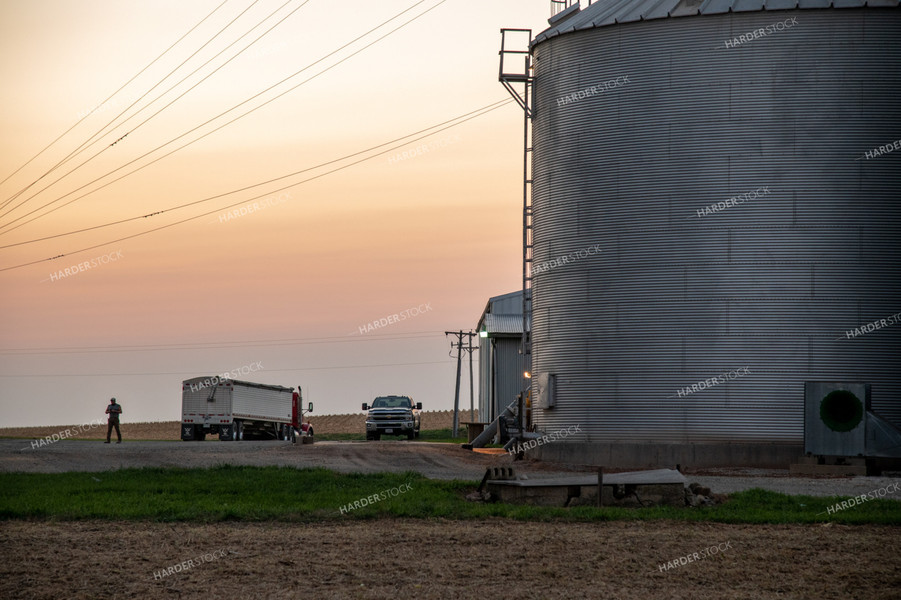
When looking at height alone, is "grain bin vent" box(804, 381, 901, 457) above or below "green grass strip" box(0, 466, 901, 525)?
above

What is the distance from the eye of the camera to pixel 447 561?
13.4 meters

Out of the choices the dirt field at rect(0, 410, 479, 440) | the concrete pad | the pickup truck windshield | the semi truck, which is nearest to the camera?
the concrete pad

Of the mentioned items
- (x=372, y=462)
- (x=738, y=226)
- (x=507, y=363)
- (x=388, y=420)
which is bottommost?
(x=372, y=462)

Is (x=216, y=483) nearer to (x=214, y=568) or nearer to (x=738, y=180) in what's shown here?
(x=214, y=568)

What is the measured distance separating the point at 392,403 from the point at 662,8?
3093cm

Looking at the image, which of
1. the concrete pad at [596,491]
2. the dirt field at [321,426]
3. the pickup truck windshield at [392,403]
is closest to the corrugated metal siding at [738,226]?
the concrete pad at [596,491]

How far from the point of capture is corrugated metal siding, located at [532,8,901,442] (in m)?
29.0

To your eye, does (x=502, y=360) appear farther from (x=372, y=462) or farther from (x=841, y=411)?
(x=841, y=411)

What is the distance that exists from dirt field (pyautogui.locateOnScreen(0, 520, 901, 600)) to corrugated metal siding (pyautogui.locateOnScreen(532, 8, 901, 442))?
1264 centimetres

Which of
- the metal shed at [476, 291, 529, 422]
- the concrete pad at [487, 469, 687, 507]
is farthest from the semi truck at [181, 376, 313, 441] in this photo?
the concrete pad at [487, 469, 687, 507]

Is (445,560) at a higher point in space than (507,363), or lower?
lower

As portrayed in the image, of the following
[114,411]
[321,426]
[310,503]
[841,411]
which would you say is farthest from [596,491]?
[321,426]

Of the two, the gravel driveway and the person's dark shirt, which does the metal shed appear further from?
the person's dark shirt

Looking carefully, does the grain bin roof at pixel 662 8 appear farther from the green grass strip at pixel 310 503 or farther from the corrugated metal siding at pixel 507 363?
the corrugated metal siding at pixel 507 363
